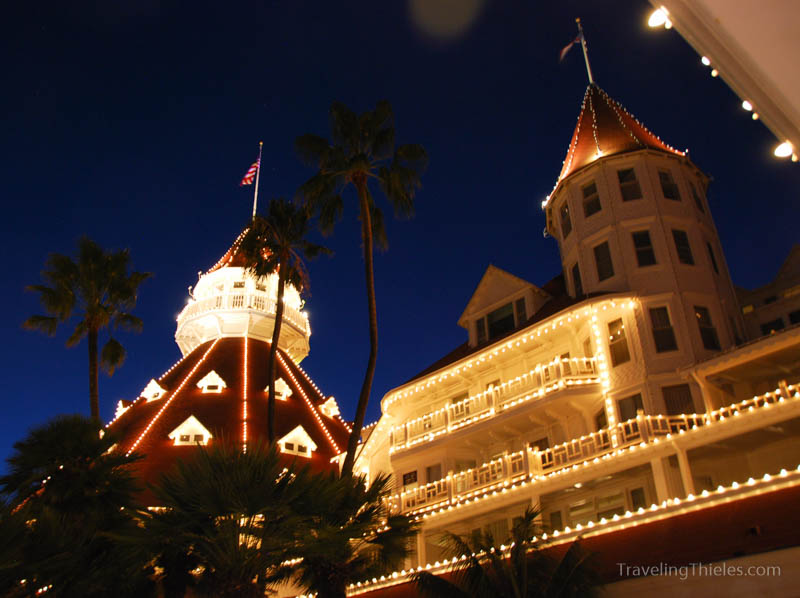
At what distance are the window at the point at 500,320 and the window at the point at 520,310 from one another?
280 millimetres

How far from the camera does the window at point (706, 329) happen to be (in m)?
20.4

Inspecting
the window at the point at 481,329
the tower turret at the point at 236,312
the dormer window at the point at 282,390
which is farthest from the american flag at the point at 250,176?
the window at the point at 481,329

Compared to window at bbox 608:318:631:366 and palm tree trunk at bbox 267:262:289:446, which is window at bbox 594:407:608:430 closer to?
window at bbox 608:318:631:366

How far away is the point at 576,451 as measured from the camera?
68.3 ft

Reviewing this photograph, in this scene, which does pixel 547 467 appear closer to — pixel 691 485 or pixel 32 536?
pixel 691 485

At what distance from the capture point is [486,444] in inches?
938

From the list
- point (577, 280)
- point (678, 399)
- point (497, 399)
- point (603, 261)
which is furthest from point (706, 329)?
point (497, 399)

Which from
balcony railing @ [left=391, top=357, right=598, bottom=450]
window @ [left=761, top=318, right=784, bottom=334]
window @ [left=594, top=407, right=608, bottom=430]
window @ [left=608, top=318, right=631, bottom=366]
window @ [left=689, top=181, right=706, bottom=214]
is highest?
window @ [left=689, top=181, right=706, bottom=214]

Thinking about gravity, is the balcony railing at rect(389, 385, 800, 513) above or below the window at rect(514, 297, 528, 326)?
below

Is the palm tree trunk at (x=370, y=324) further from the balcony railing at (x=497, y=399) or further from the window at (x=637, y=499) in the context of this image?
the window at (x=637, y=499)

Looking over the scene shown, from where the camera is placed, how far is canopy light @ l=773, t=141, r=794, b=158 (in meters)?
Result: 5.24

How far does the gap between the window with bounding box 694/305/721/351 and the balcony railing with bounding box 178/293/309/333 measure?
26.8m

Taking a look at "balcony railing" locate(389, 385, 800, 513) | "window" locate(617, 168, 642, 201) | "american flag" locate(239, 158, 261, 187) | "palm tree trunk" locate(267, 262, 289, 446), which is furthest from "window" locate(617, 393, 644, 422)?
"american flag" locate(239, 158, 261, 187)

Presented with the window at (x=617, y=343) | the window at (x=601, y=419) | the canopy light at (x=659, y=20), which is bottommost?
the canopy light at (x=659, y=20)
